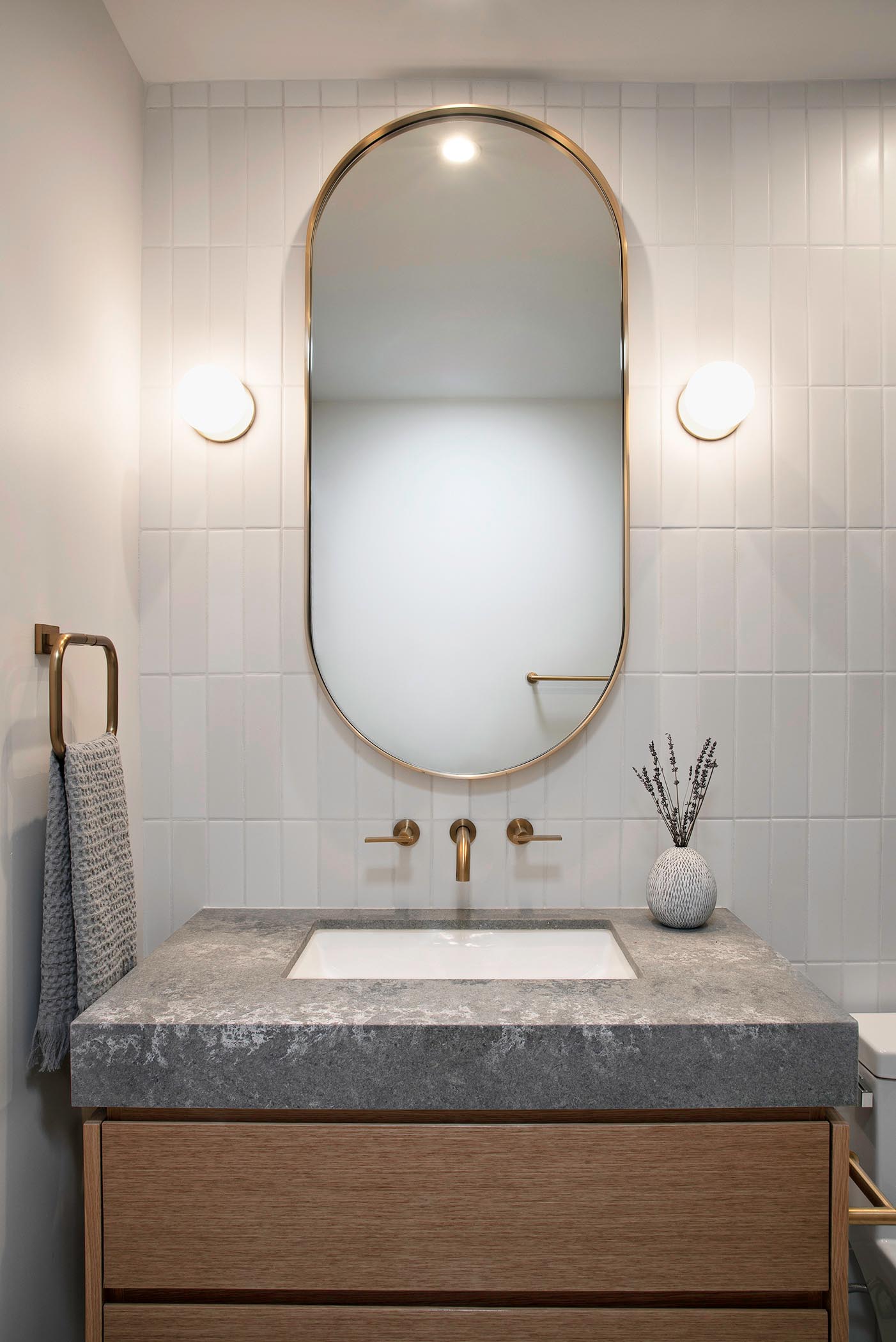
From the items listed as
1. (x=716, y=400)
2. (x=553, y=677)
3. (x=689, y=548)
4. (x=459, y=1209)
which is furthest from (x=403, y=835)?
(x=716, y=400)

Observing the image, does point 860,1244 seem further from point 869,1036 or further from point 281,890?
point 281,890

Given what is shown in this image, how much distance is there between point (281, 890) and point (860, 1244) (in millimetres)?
1159

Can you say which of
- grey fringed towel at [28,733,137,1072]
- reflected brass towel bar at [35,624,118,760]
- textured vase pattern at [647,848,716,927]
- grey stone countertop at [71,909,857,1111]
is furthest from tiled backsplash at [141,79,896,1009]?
grey stone countertop at [71,909,857,1111]

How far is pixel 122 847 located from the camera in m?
1.37

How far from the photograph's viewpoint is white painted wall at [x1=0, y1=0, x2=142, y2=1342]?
1203mm

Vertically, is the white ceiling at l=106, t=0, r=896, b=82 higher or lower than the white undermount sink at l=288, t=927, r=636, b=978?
higher

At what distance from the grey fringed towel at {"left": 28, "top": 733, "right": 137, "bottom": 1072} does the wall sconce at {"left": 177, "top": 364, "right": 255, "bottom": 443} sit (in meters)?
0.67

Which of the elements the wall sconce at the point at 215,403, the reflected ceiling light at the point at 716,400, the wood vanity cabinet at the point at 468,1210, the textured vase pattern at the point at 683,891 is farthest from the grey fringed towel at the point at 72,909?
the reflected ceiling light at the point at 716,400

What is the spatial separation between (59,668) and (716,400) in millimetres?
1213

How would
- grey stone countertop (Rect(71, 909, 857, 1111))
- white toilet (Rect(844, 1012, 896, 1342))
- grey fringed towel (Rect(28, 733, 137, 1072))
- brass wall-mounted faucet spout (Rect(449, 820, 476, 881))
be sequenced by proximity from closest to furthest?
grey stone countertop (Rect(71, 909, 857, 1111))
grey fringed towel (Rect(28, 733, 137, 1072))
white toilet (Rect(844, 1012, 896, 1342))
brass wall-mounted faucet spout (Rect(449, 820, 476, 881))

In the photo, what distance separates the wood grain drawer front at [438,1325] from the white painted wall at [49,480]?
25 cm

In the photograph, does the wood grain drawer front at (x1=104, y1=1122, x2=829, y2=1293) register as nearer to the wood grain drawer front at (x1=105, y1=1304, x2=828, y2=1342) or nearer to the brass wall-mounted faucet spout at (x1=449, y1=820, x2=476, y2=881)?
the wood grain drawer front at (x1=105, y1=1304, x2=828, y2=1342)

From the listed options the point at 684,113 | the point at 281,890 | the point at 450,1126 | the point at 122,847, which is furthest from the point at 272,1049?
the point at 684,113

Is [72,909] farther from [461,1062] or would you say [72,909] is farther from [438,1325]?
[438,1325]
